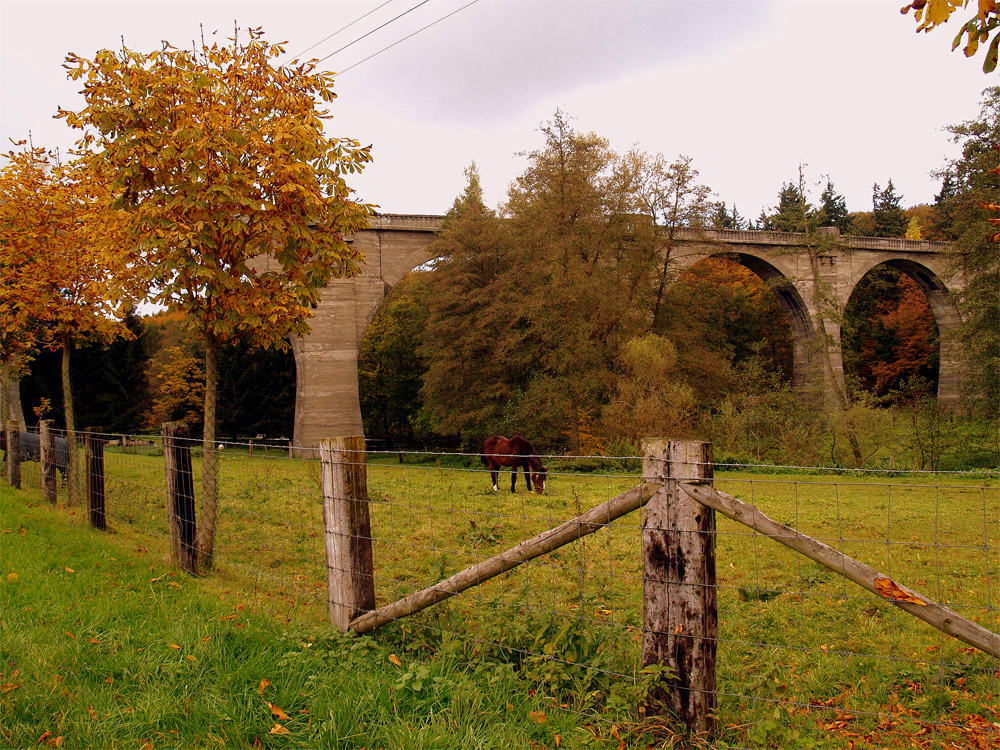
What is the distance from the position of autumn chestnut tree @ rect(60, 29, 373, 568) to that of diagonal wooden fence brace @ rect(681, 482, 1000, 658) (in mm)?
4404

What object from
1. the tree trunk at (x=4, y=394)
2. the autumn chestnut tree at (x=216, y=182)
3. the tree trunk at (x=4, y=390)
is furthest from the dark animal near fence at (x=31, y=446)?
the autumn chestnut tree at (x=216, y=182)

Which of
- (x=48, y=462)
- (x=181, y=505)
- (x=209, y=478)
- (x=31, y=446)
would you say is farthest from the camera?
(x=31, y=446)

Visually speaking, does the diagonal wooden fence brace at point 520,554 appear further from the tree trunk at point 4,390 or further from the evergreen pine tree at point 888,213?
the evergreen pine tree at point 888,213

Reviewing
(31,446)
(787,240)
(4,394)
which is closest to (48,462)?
(31,446)

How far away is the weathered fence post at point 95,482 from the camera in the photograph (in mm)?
7320

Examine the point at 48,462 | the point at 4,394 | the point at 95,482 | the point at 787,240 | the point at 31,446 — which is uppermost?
the point at 787,240

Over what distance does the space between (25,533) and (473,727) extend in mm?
5728

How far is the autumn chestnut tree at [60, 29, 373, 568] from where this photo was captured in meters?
5.80

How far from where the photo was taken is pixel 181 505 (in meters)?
5.61

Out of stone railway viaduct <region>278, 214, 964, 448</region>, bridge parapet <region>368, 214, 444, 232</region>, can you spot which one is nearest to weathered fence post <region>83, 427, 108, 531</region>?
stone railway viaduct <region>278, 214, 964, 448</region>

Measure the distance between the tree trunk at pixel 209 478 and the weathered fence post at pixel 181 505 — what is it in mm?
157

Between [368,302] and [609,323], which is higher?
[368,302]

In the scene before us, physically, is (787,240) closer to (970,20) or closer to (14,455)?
(14,455)

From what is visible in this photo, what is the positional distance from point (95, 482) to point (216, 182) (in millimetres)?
3610
